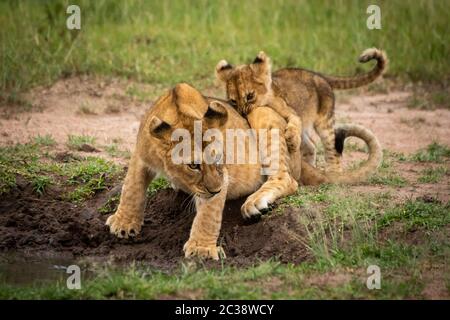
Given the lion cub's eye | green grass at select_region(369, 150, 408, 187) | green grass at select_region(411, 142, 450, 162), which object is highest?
the lion cub's eye

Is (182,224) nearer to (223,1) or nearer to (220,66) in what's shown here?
(220,66)

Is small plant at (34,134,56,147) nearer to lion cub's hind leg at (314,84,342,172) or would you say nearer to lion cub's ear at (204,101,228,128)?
lion cub's hind leg at (314,84,342,172)

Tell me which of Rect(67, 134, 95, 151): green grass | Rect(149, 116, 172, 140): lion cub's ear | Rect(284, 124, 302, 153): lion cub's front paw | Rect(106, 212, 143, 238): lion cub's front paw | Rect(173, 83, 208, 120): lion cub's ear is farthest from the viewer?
Rect(67, 134, 95, 151): green grass

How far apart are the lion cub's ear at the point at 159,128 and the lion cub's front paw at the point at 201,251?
2.48 ft

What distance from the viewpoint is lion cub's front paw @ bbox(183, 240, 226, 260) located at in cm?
598

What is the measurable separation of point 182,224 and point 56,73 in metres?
4.22

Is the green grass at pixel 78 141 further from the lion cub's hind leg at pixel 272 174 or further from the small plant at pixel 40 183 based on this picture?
the lion cub's hind leg at pixel 272 174

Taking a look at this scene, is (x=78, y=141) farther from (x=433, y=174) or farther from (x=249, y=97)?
(x=433, y=174)

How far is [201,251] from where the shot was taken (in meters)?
5.98

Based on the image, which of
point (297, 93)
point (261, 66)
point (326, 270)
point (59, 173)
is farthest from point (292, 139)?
point (59, 173)

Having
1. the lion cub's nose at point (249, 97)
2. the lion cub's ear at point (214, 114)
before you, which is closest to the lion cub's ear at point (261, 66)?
the lion cub's nose at point (249, 97)

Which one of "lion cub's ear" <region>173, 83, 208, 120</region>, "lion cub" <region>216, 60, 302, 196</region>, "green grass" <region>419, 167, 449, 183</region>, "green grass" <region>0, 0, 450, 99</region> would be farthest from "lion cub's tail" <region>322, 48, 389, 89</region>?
"green grass" <region>0, 0, 450, 99</region>

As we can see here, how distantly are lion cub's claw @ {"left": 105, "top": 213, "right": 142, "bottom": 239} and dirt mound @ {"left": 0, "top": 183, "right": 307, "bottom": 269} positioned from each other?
5cm

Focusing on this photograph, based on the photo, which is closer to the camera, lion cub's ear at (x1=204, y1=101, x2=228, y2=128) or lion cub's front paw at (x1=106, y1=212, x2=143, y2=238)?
lion cub's ear at (x1=204, y1=101, x2=228, y2=128)
